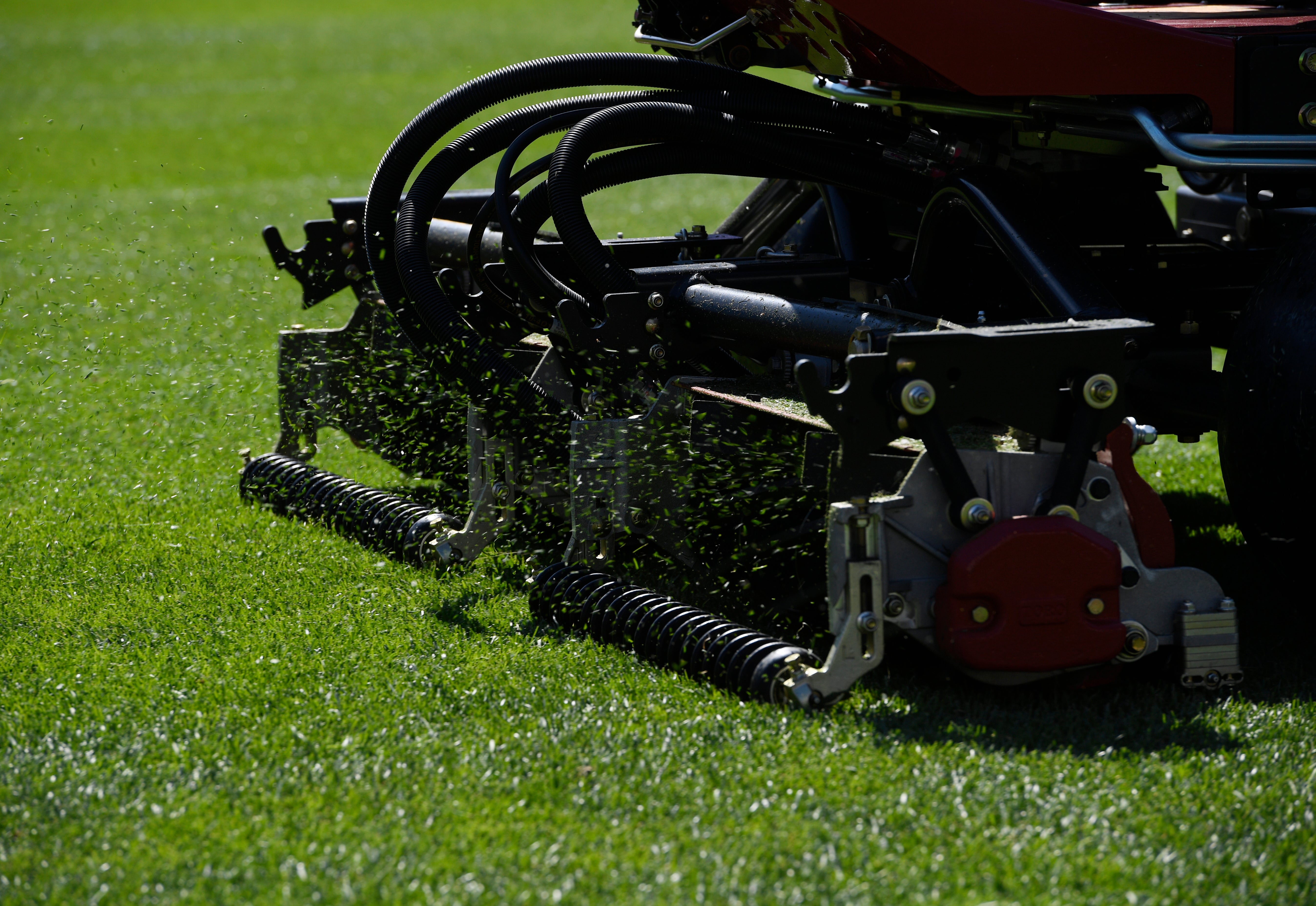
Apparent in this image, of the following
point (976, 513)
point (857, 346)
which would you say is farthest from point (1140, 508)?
point (857, 346)

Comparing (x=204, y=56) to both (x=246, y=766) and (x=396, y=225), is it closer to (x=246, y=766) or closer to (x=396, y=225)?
(x=396, y=225)

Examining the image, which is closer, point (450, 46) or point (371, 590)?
point (371, 590)

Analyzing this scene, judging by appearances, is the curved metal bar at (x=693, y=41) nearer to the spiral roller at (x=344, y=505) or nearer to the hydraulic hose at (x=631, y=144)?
the hydraulic hose at (x=631, y=144)

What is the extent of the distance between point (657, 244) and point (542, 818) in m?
2.74

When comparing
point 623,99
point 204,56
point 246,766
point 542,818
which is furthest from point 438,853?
point 204,56

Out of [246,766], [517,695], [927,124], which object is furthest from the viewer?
[927,124]

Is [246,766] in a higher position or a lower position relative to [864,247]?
lower

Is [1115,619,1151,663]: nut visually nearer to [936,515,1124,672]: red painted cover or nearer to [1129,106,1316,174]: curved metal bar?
[936,515,1124,672]: red painted cover

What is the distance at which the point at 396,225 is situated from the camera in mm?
4887

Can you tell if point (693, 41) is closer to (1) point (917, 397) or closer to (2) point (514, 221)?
(2) point (514, 221)

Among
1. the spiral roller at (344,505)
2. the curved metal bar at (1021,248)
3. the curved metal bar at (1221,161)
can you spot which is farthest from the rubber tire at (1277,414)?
the spiral roller at (344,505)

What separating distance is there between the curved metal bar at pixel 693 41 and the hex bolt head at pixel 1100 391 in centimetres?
195

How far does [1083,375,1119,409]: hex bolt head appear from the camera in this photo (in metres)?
3.46

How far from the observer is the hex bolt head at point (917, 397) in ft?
11.0
